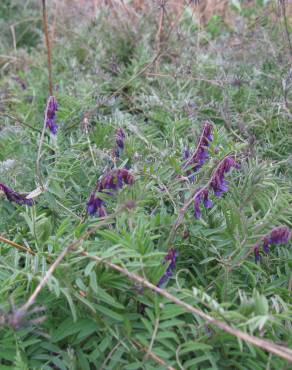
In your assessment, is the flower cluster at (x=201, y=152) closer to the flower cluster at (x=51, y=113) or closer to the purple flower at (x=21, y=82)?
the flower cluster at (x=51, y=113)

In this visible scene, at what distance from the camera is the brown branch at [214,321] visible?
1282 mm

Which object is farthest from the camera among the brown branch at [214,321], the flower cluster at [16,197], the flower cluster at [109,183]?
the flower cluster at [16,197]

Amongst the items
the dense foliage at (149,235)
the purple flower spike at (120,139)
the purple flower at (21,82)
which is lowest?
the purple flower at (21,82)

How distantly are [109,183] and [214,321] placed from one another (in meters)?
0.52

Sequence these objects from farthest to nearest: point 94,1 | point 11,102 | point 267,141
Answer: point 94,1 → point 11,102 → point 267,141

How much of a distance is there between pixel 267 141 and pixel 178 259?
3.16ft

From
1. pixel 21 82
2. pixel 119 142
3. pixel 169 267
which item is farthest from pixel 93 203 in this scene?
pixel 21 82

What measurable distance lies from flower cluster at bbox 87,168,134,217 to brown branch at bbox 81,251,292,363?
20cm

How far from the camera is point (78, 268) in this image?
1.57 m

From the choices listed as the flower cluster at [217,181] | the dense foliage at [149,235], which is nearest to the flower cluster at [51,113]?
the dense foliage at [149,235]

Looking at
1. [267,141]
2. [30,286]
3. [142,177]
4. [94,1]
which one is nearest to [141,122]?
[267,141]

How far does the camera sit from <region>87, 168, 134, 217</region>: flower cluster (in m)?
1.62

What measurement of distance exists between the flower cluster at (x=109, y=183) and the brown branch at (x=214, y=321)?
0.65 ft

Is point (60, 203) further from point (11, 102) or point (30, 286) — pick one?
point (11, 102)
